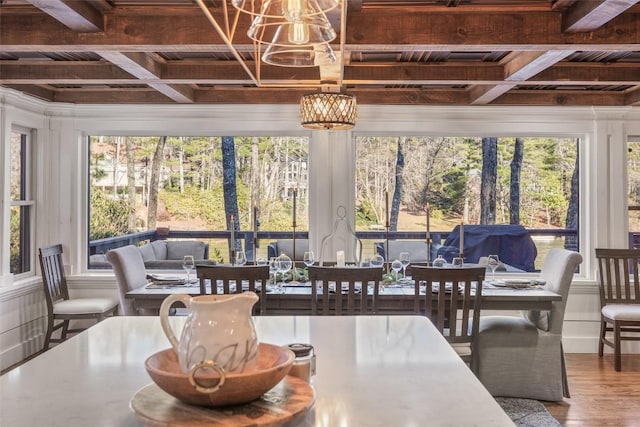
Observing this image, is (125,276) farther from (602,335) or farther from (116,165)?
(602,335)

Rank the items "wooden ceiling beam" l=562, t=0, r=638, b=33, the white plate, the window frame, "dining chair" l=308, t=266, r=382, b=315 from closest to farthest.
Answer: "wooden ceiling beam" l=562, t=0, r=638, b=33, "dining chair" l=308, t=266, r=382, b=315, the white plate, the window frame

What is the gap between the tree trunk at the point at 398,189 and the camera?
17.2 feet

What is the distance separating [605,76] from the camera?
13.1ft

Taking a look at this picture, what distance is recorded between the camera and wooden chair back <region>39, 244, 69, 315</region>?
443 cm

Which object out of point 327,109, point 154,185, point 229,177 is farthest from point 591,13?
point 154,185

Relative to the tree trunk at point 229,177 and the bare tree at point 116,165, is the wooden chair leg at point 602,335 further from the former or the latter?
the bare tree at point 116,165

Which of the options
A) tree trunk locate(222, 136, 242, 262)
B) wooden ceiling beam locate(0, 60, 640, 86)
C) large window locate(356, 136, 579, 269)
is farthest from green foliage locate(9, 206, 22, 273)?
large window locate(356, 136, 579, 269)

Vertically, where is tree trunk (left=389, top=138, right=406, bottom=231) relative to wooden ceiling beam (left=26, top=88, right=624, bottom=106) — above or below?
below

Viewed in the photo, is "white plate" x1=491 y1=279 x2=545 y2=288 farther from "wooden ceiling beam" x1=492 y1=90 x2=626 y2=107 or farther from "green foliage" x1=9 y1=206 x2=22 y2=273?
"green foliage" x1=9 y1=206 x2=22 y2=273

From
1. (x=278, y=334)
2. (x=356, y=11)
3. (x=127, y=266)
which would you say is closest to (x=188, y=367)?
(x=278, y=334)

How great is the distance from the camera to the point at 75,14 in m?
2.61

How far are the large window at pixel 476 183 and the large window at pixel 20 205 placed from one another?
296cm

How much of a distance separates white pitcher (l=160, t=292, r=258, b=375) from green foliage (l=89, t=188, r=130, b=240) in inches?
182

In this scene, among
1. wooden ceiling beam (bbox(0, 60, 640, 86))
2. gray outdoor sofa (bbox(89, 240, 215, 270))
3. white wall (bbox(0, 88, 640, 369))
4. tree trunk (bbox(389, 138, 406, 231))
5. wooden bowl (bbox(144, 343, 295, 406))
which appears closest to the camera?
wooden bowl (bbox(144, 343, 295, 406))
